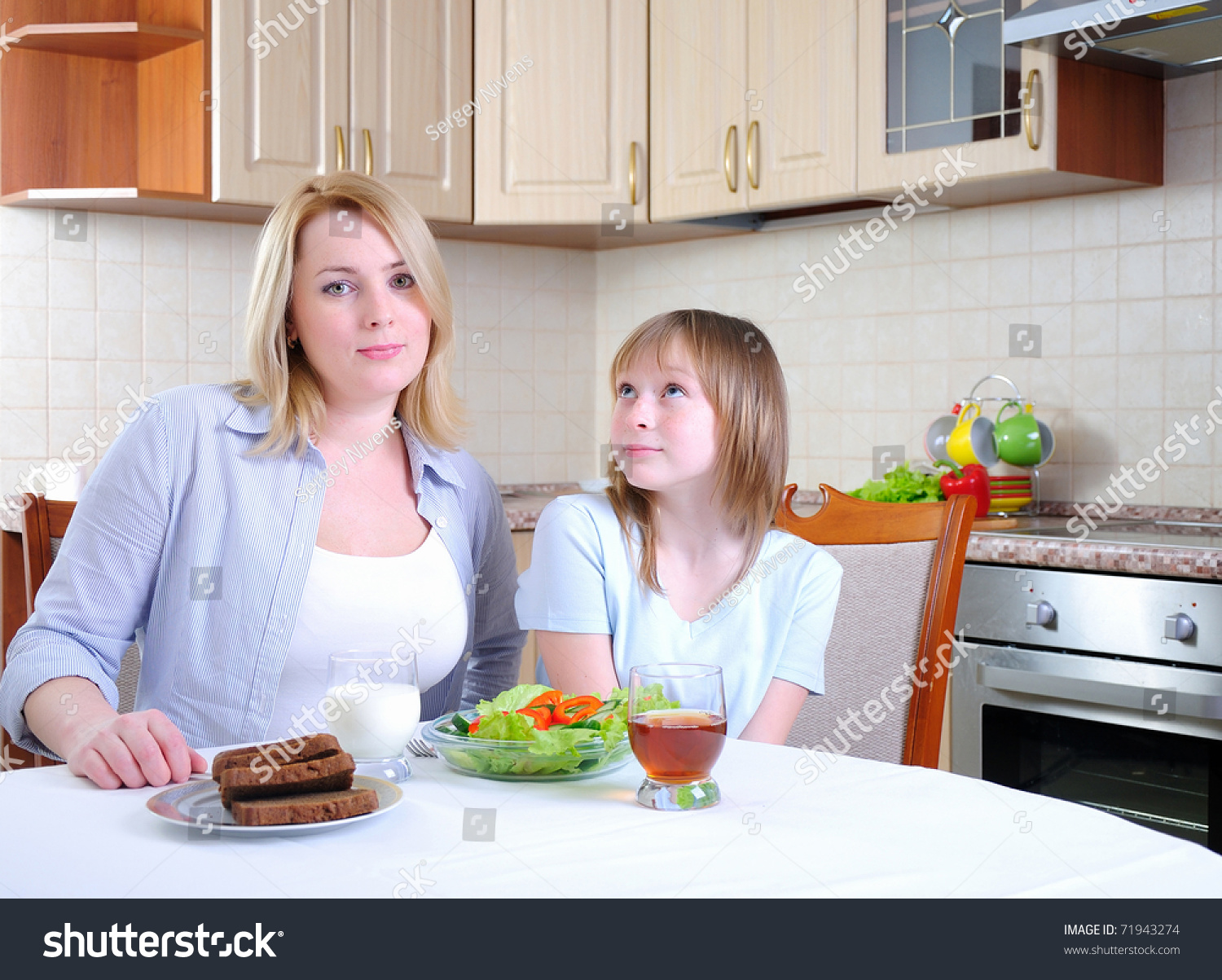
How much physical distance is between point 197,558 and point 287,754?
54 cm

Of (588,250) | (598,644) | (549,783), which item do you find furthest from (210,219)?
(549,783)

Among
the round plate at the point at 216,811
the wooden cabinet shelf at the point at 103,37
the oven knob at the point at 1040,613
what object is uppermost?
the wooden cabinet shelf at the point at 103,37

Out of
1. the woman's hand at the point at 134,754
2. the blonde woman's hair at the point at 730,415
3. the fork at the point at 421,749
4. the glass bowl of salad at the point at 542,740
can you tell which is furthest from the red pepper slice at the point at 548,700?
the blonde woman's hair at the point at 730,415

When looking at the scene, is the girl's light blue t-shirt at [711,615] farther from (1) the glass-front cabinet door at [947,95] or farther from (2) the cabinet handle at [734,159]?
(2) the cabinet handle at [734,159]

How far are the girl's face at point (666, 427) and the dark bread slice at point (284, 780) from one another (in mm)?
580

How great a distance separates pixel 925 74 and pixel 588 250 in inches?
52.9

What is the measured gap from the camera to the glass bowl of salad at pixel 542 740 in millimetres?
939

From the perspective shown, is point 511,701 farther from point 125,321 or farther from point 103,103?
point 103,103

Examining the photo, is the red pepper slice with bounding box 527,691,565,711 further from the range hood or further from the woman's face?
the range hood

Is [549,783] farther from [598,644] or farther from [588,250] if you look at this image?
[588,250]

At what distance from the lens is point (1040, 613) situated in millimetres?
2098

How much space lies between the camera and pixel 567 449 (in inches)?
143

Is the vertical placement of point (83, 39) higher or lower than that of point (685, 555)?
higher

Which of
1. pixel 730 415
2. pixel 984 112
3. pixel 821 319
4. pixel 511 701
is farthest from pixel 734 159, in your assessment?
pixel 511 701
